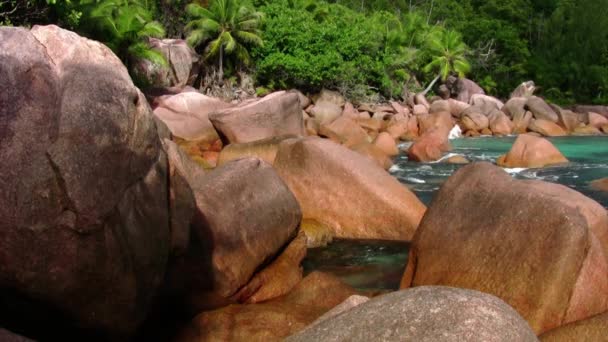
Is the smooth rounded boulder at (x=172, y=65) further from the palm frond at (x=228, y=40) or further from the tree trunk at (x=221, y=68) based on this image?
the palm frond at (x=228, y=40)

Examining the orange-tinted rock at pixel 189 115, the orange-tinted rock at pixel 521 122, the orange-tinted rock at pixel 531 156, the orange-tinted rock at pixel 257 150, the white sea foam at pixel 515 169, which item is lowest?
the orange-tinted rock at pixel 521 122

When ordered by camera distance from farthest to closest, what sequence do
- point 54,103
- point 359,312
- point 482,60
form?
point 482,60
point 54,103
point 359,312

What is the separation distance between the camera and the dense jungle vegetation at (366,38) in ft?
78.4

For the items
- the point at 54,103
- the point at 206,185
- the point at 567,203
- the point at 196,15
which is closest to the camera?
the point at 54,103

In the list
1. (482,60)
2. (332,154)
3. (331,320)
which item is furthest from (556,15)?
(331,320)

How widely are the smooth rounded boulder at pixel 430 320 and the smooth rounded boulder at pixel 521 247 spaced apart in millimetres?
2593

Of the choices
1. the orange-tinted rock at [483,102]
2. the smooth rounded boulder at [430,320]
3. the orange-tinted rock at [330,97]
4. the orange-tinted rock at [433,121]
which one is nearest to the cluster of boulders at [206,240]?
the smooth rounded boulder at [430,320]

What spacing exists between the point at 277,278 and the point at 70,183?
3.63 metres

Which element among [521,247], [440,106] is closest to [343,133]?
[521,247]

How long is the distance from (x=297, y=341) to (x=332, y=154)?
6.62 meters

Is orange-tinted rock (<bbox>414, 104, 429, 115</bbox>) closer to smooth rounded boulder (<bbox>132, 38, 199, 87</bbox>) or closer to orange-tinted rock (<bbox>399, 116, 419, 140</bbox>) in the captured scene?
orange-tinted rock (<bbox>399, 116, 419, 140</bbox>)

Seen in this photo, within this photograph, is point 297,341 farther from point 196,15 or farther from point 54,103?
point 196,15

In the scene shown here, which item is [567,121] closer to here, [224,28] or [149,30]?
[224,28]

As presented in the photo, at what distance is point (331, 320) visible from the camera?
360cm
